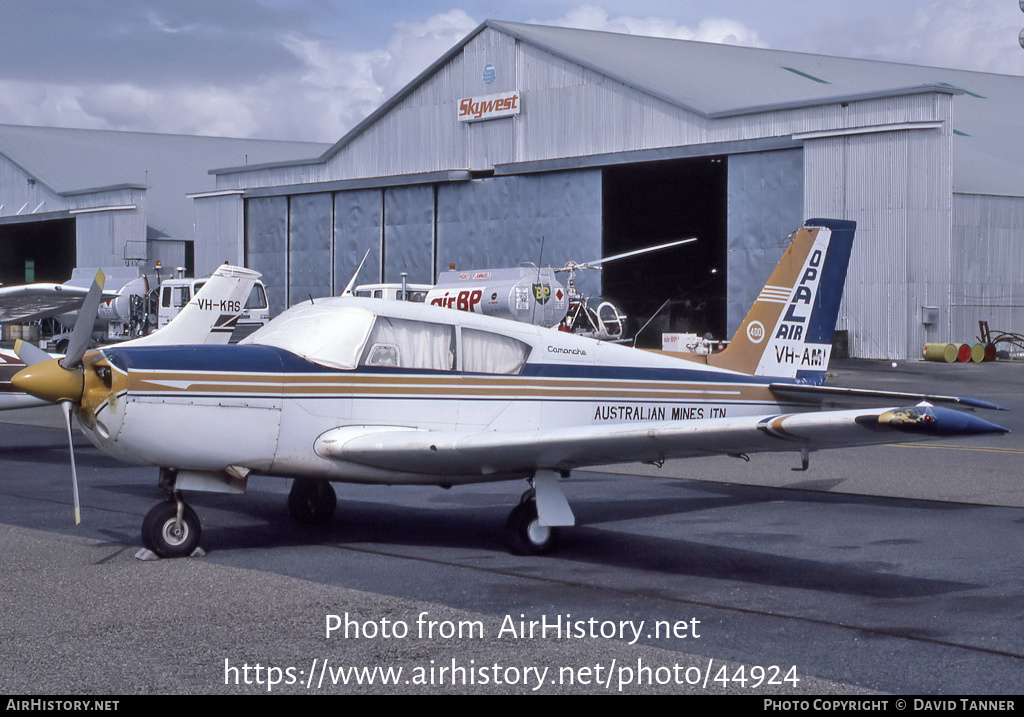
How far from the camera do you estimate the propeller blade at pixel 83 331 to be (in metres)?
7.82

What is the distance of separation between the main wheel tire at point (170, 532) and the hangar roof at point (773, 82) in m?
25.7

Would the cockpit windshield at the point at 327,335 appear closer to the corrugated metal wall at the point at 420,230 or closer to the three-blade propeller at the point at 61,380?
the three-blade propeller at the point at 61,380

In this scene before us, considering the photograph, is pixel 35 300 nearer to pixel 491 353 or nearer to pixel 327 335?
pixel 327 335

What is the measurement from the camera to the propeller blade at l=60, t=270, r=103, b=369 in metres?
7.82

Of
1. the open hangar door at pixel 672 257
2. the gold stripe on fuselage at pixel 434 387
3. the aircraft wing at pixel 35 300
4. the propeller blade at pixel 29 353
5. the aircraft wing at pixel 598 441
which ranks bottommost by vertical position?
the aircraft wing at pixel 598 441

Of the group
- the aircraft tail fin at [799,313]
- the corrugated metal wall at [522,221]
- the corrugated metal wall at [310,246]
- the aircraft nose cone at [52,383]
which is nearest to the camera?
the aircraft nose cone at [52,383]

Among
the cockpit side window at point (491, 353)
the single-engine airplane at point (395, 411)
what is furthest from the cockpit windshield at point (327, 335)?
the cockpit side window at point (491, 353)

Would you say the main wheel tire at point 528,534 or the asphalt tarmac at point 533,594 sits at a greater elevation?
the main wheel tire at point 528,534

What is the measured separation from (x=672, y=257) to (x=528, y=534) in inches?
1387

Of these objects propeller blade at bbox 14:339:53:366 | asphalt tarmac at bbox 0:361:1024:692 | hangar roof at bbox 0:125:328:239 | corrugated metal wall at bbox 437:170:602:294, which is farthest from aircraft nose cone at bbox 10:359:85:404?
hangar roof at bbox 0:125:328:239

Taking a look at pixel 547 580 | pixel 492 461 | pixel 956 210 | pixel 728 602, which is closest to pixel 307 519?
pixel 492 461

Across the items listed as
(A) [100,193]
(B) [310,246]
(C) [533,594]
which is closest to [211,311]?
(C) [533,594]

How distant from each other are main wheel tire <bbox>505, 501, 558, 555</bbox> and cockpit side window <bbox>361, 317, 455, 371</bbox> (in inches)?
49.2

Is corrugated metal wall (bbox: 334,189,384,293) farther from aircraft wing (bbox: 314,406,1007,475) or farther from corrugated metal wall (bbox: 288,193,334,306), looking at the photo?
aircraft wing (bbox: 314,406,1007,475)
